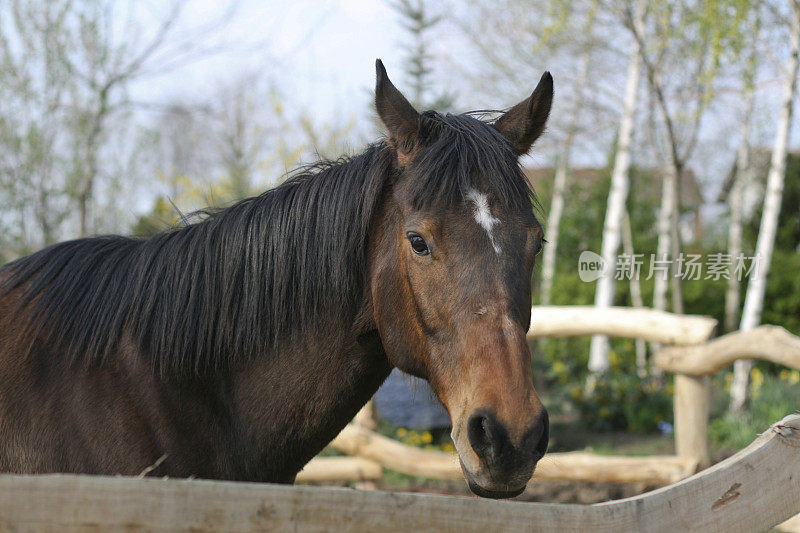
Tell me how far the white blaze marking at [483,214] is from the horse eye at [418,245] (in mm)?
173

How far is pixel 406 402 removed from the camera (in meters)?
7.96

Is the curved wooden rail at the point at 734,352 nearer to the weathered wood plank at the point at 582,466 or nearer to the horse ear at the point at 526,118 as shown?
the weathered wood plank at the point at 582,466

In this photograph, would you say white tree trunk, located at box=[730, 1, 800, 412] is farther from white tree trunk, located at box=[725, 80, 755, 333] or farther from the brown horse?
the brown horse

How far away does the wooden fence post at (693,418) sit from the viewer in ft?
16.9

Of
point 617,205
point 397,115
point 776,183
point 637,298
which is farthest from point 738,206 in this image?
point 397,115

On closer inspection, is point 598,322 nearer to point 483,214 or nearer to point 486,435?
point 483,214

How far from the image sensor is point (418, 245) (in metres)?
1.97

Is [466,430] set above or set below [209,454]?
above

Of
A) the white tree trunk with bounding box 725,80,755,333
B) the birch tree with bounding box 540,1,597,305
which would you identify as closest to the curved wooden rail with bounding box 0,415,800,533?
the birch tree with bounding box 540,1,597,305

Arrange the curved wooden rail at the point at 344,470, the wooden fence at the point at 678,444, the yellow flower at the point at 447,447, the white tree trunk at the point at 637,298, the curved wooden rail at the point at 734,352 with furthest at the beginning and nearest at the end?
1. the white tree trunk at the point at 637,298
2. the yellow flower at the point at 447,447
3. the curved wooden rail at the point at 344,470
4. the wooden fence at the point at 678,444
5. the curved wooden rail at the point at 734,352

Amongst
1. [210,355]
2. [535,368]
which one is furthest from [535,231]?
[535,368]

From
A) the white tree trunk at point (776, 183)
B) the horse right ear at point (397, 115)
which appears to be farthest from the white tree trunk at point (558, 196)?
the horse right ear at point (397, 115)

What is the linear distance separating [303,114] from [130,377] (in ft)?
57.2

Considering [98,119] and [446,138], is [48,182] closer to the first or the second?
[98,119]
